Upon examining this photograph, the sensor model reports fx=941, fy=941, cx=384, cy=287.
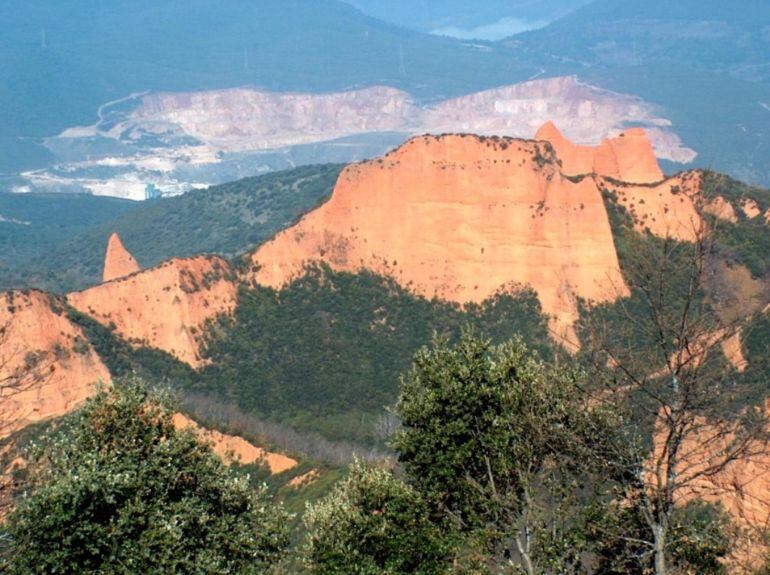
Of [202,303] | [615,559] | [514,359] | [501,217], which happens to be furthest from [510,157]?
[615,559]

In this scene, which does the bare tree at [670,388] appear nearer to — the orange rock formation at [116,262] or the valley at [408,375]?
the valley at [408,375]

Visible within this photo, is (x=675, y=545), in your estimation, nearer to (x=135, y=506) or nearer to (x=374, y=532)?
(x=374, y=532)

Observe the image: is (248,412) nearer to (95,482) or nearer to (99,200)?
(95,482)

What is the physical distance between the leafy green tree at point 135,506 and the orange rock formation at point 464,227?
133 ft

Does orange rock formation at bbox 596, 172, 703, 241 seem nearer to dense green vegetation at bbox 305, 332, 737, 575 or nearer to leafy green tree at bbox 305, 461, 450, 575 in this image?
dense green vegetation at bbox 305, 332, 737, 575

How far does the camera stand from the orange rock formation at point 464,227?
61.7m

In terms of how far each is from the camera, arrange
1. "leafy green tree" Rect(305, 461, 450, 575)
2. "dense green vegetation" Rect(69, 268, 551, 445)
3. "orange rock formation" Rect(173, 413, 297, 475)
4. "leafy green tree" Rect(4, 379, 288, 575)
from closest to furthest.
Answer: "leafy green tree" Rect(4, 379, 288, 575)
"leafy green tree" Rect(305, 461, 450, 575)
"orange rock formation" Rect(173, 413, 297, 475)
"dense green vegetation" Rect(69, 268, 551, 445)

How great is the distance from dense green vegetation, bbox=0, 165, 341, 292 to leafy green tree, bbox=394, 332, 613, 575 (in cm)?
8150

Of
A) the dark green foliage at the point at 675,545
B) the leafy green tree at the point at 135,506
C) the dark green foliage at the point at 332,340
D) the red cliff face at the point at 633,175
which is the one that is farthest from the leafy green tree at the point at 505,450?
the red cliff face at the point at 633,175

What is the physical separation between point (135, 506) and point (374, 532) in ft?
17.5

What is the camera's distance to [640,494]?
17438mm

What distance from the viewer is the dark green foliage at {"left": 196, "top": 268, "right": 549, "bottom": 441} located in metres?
57.3

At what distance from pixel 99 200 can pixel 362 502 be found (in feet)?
501

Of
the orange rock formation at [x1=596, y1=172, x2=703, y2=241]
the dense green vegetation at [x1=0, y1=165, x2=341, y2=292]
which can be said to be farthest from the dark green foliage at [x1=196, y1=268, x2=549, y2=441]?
the dense green vegetation at [x1=0, y1=165, x2=341, y2=292]
